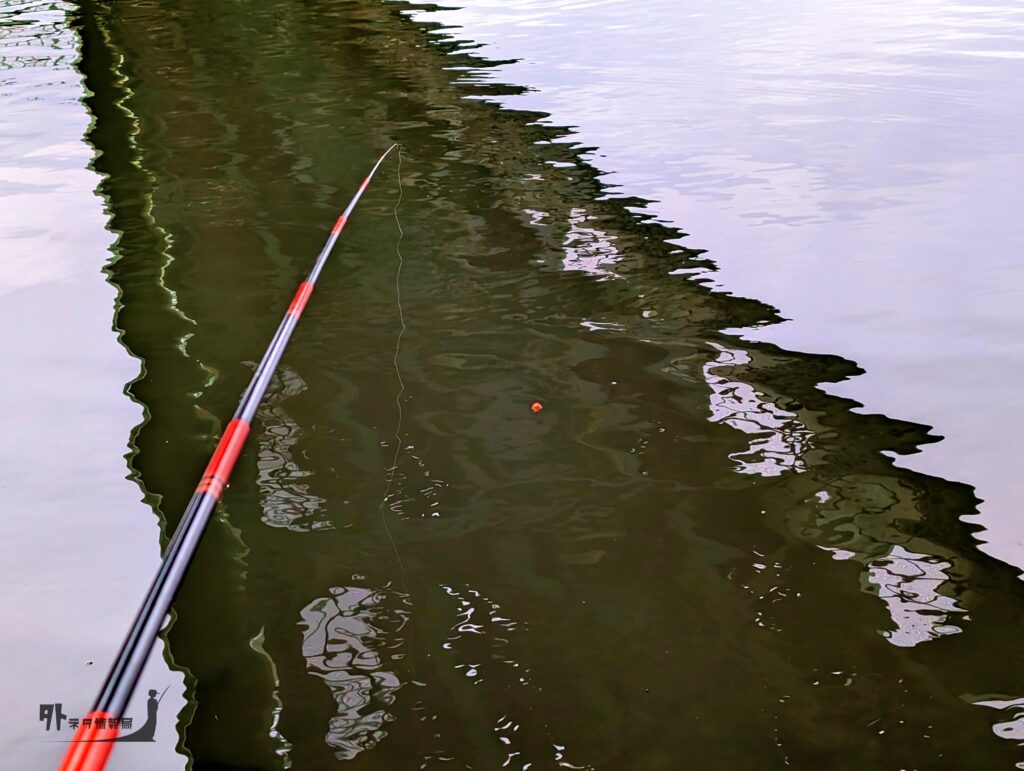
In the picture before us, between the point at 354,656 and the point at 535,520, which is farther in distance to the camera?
the point at 535,520

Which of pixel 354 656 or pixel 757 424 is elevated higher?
pixel 757 424

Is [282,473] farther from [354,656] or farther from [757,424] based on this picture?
[757,424]

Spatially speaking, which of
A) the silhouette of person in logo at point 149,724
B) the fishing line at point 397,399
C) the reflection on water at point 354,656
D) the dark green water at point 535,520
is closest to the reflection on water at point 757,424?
the dark green water at point 535,520

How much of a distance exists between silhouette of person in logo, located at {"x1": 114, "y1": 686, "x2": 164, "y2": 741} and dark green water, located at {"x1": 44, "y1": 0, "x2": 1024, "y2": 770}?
0.24 feet

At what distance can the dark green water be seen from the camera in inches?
79.7

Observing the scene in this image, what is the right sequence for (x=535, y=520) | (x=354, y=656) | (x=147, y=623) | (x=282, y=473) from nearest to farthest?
(x=147, y=623), (x=354, y=656), (x=535, y=520), (x=282, y=473)

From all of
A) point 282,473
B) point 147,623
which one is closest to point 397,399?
point 282,473

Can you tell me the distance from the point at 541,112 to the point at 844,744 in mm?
5060

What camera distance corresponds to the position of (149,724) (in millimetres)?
2027

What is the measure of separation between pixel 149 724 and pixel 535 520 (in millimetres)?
1054

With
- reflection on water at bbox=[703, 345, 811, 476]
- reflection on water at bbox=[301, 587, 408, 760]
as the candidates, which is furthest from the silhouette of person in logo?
reflection on water at bbox=[703, 345, 811, 476]

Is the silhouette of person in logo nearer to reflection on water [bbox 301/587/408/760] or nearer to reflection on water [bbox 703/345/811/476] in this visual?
reflection on water [bbox 301/587/408/760]

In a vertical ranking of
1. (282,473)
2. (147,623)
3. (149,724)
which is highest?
(147,623)

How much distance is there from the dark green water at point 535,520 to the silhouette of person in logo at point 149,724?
7cm
